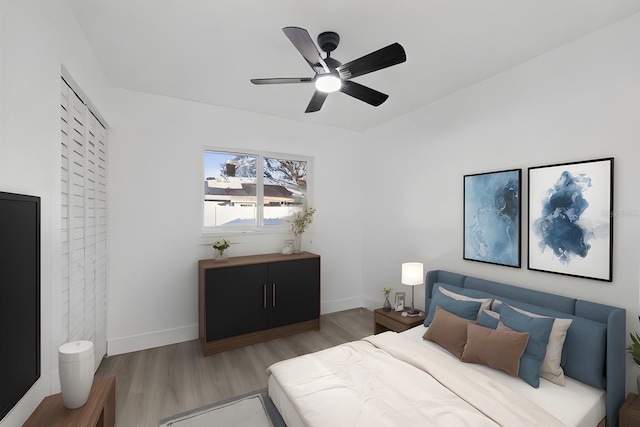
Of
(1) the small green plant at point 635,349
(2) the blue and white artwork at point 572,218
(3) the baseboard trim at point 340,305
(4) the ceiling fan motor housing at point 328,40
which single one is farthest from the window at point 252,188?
(1) the small green plant at point 635,349

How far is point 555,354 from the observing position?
193 cm

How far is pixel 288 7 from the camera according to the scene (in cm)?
190

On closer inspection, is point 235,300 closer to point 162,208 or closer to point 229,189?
point 162,208

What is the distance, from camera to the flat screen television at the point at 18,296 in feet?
3.57

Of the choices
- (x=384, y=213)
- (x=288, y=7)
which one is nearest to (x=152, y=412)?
(x=288, y=7)

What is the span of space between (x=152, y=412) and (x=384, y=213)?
10.7ft

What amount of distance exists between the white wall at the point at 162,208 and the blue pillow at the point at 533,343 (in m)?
2.75

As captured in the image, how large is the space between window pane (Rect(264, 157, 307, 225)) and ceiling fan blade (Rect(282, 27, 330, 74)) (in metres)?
2.11

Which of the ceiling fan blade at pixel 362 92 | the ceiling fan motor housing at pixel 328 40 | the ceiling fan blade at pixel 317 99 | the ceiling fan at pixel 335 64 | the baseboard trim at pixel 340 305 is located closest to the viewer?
the ceiling fan at pixel 335 64

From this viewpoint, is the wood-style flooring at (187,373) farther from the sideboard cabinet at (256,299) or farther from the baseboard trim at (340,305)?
the baseboard trim at (340,305)

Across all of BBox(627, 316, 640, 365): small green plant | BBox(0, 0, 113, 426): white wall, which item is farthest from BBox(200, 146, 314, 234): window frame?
BBox(627, 316, 640, 365): small green plant

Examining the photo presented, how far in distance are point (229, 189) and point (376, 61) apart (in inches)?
100.0

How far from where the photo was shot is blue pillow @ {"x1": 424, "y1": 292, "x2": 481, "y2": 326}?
245 cm

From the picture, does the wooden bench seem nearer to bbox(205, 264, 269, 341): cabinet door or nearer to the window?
bbox(205, 264, 269, 341): cabinet door
